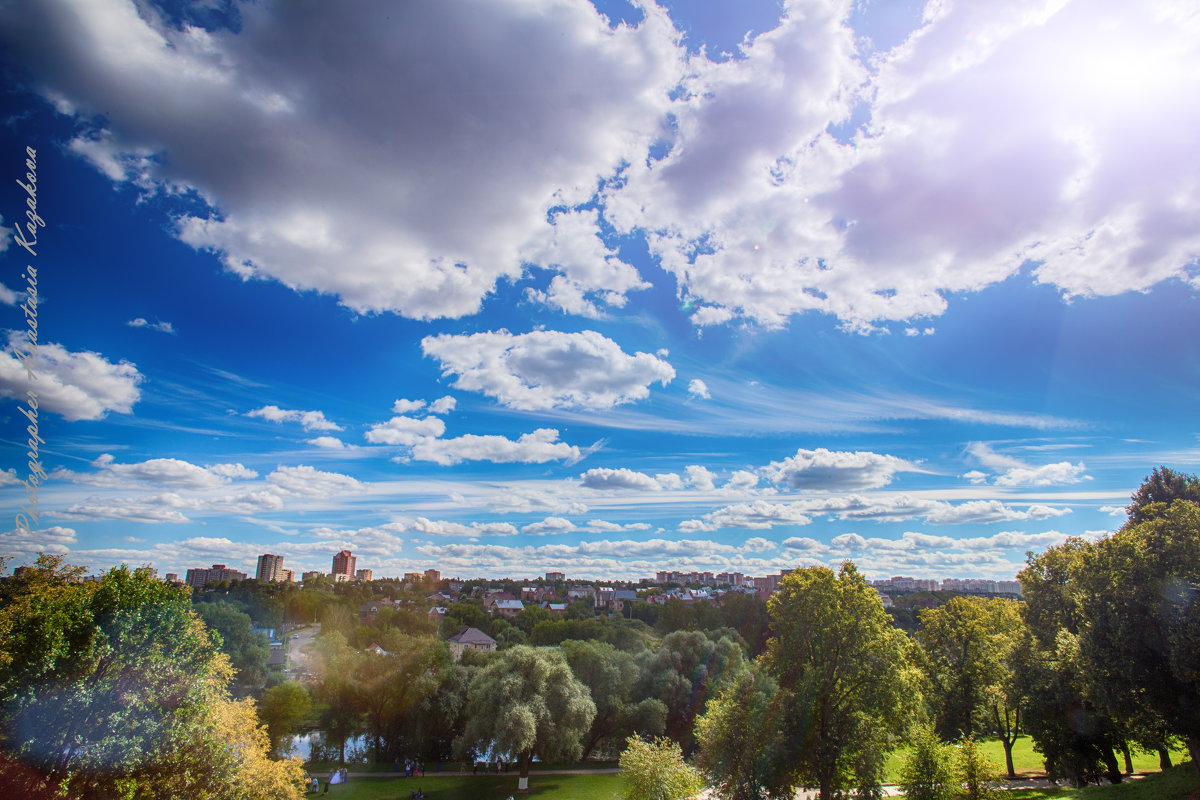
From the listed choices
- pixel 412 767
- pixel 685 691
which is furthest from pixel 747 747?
pixel 412 767

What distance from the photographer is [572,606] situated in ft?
352

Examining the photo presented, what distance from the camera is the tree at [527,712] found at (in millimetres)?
37906

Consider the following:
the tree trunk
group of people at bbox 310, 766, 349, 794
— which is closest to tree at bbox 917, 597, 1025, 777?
the tree trunk

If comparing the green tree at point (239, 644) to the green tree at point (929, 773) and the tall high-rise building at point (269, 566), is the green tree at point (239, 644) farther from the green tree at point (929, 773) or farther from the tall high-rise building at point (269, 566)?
the tall high-rise building at point (269, 566)

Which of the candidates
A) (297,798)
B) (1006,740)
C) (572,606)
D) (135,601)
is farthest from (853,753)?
(572,606)

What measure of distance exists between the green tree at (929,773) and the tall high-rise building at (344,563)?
574ft

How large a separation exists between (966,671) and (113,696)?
4063 cm

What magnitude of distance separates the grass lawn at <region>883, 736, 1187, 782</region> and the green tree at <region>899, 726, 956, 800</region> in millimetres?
5992

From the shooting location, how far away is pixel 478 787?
37469 millimetres

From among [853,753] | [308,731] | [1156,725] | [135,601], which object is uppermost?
[135,601]

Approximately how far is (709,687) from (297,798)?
34.8m

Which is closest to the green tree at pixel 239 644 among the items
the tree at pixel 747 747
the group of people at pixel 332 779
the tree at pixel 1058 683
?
the group of people at pixel 332 779

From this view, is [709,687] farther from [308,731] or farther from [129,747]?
[129,747]

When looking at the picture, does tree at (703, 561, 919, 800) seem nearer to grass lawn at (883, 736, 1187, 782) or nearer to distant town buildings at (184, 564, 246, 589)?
grass lawn at (883, 736, 1187, 782)
